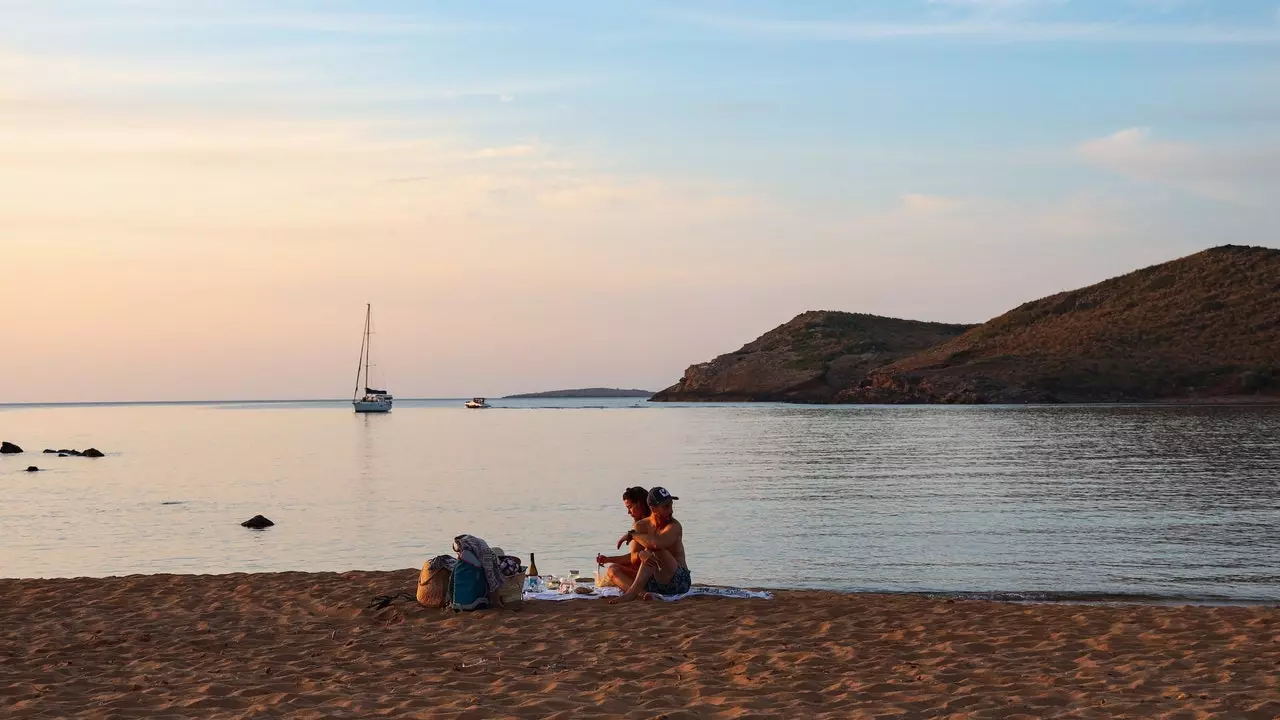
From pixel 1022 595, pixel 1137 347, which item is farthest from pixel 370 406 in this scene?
pixel 1022 595

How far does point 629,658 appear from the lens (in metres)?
11.6

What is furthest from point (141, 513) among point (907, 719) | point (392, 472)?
point (907, 719)

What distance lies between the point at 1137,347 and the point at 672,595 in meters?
165

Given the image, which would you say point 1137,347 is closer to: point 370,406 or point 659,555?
point 370,406

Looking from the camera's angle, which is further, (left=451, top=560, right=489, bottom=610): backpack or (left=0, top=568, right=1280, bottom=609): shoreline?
(left=0, top=568, right=1280, bottom=609): shoreline

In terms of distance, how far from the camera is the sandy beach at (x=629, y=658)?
9547 millimetres

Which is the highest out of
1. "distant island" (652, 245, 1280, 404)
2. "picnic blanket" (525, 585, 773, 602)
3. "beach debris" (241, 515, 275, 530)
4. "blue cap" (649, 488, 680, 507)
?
"distant island" (652, 245, 1280, 404)

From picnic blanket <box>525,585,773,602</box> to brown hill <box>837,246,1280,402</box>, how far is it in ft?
476

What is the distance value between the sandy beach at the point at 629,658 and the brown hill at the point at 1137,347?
479 ft

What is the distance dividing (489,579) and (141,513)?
2425cm

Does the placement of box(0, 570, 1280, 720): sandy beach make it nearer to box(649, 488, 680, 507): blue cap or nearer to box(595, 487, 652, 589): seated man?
box(595, 487, 652, 589): seated man

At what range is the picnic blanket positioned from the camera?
15.3 metres

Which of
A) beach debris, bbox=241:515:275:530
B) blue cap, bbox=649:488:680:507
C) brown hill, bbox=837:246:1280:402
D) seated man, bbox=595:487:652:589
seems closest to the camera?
blue cap, bbox=649:488:680:507

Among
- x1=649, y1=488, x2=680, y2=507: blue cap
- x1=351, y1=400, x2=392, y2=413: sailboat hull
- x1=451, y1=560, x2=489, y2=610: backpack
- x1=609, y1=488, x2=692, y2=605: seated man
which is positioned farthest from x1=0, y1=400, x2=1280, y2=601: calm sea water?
x1=351, y1=400, x2=392, y2=413: sailboat hull
